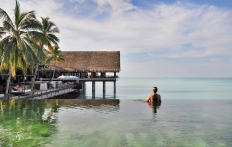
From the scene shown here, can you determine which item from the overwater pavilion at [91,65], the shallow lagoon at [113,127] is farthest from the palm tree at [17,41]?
the overwater pavilion at [91,65]

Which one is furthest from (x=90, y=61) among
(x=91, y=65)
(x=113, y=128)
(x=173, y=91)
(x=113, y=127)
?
(x=113, y=128)

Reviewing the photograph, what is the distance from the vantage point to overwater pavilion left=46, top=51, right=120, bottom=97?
29812 mm

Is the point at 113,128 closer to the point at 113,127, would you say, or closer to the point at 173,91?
the point at 113,127

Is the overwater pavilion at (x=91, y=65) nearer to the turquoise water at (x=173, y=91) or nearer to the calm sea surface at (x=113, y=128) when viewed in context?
the turquoise water at (x=173, y=91)

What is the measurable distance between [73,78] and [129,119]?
20.8 m

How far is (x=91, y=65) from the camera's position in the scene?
30.8m

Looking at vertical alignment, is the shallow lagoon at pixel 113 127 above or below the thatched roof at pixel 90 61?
below

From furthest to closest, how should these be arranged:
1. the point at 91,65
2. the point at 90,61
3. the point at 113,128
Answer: the point at 90,61 → the point at 91,65 → the point at 113,128

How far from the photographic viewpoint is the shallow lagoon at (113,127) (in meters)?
6.09

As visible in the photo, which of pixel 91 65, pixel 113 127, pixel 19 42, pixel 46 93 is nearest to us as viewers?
pixel 113 127

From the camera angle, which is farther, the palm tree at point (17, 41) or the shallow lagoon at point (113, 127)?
the palm tree at point (17, 41)

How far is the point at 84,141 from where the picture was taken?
20.2 ft

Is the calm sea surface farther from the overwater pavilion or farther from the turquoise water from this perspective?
the turquoise water

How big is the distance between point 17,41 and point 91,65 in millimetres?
15677
